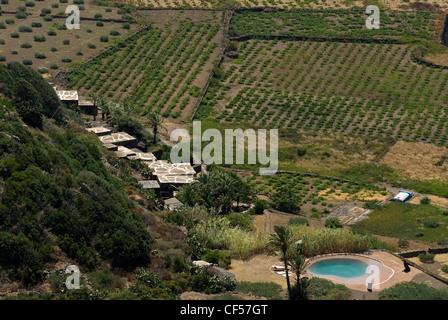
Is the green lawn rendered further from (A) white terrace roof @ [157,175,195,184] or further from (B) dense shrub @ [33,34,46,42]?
(B) dense shrub @ [33,34,46,42]

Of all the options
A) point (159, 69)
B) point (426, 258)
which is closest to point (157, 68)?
point (159, 69)

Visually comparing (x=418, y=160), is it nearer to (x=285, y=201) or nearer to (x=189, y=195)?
(x=285, y=201)

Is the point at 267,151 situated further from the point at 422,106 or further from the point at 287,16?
the point at 287,16

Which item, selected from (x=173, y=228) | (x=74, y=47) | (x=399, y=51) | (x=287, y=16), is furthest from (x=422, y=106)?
(x=173, y=228)

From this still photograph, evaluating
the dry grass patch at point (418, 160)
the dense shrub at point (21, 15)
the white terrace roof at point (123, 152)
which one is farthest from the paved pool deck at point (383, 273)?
the dense shrub at point (21, 15)

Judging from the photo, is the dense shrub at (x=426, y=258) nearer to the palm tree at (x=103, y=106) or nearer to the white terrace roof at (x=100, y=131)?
the white terrace roof at (x=100, y=131)

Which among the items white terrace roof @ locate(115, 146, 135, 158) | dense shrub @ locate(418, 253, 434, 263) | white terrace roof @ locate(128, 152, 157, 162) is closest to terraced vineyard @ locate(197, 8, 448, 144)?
white terrace roof @ locate(128, 152, 157, 162)

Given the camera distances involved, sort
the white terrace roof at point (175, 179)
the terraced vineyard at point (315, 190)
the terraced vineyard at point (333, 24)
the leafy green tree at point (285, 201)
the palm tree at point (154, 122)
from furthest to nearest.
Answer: the terraced vineyard at point (333, 24) → the palm tree at point (154, 122) → the terraced vineyard at point (315, 190) → the leafy green tree at point (285, 201) → the white terrace roof at point (175, 179)
